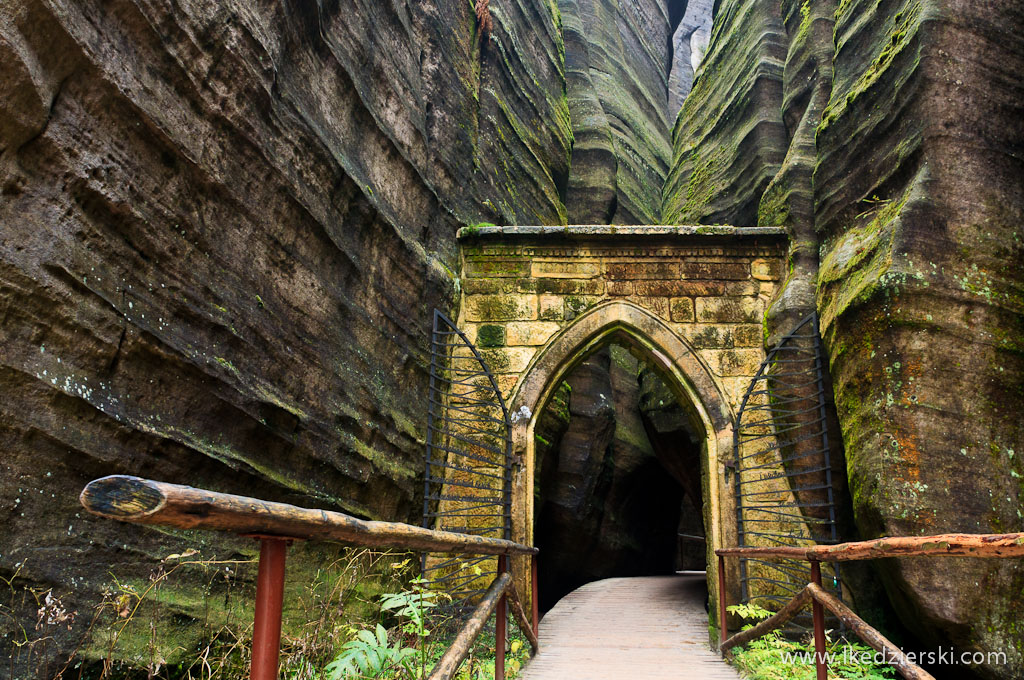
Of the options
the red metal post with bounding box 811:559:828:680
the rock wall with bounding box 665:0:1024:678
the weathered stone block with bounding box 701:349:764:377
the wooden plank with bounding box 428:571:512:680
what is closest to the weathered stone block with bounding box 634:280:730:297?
the weathered stone block with bounding box 701:349:764:377

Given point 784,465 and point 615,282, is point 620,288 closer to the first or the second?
point 615,282

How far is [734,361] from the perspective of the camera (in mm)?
6625

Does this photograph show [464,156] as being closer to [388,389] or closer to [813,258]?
[388,389]

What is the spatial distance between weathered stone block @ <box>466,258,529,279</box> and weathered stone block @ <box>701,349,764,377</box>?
78.5 inches

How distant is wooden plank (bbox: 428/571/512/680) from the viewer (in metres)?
2.01

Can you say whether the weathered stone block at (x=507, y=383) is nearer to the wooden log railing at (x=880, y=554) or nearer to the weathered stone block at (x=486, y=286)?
the weathered stone block at (x=486, y=286)

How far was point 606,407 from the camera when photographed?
390 inches

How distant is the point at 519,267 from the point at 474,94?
2073 mm

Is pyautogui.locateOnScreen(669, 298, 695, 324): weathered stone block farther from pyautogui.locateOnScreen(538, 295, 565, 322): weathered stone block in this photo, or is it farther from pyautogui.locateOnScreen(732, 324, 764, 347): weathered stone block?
pyautogui.locateOnScreen(538, 295, 565, 322): weathered stone block

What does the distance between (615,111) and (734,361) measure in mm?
8400


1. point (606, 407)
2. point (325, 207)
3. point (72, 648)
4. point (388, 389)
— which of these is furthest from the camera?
point (606, 407)

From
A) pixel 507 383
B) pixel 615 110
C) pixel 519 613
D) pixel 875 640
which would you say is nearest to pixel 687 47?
pixel 615 110

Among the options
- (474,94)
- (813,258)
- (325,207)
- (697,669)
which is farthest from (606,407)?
(325,207)

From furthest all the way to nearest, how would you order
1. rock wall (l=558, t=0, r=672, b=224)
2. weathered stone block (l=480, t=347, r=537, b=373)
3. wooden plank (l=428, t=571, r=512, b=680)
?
rock wall (l=558, t=0, r=672, b=224) < weathered stone block (l=480, t=347, r=537, b=373) < wooden plank (l=428, t=571, r=512, b=680)
